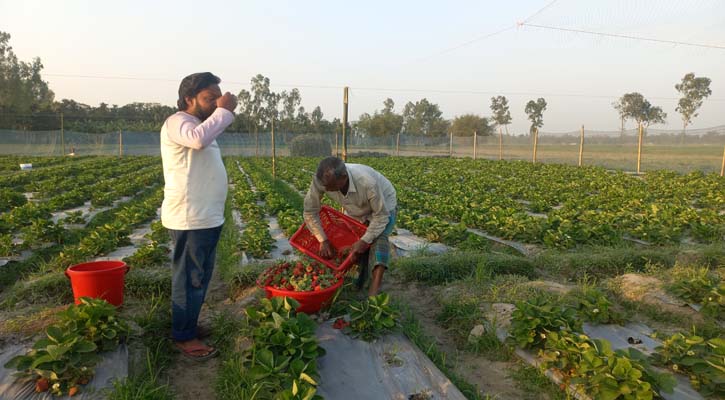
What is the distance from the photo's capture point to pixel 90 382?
2480 mm

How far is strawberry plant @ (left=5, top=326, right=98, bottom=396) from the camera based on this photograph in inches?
93.3

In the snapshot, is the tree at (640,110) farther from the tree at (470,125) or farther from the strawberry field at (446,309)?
the strawberry field at (446,309)

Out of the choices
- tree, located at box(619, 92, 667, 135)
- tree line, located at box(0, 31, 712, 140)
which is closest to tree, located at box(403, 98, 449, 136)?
tree line, located at box(0, 31, 712, 140)

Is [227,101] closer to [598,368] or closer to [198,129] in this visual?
[198,129]

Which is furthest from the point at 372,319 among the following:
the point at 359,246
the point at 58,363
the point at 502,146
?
the point at 502,146

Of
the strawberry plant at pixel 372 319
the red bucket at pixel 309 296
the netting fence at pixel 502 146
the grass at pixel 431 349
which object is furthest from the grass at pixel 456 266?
the netting fence at pixel 502 146

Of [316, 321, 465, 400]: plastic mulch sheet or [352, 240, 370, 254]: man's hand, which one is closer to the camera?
[316, 321, 465, 400]: plastic mulch sheet

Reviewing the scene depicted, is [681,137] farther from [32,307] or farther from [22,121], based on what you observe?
[22,121]

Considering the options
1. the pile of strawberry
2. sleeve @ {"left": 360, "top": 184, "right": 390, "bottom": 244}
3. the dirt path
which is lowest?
the dirt path

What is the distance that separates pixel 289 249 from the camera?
6238 millimetres

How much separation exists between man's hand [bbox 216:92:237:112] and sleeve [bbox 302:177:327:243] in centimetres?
103

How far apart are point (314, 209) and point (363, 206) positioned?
44 centimetres

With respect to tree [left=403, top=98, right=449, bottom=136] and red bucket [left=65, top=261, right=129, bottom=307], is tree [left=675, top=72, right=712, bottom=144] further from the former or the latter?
red bucket [left=65, top=261, right=129, bottom=307]

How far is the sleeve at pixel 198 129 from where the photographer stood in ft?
9.09
